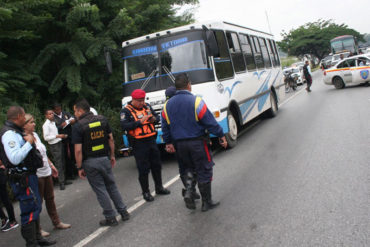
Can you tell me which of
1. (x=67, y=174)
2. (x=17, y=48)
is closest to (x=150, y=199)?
(x=67, y=174)

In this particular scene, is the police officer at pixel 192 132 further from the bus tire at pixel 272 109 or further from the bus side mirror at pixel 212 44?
the bus tire at pixel 272 109

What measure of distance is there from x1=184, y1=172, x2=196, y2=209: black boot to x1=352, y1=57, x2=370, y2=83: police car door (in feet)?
52.2

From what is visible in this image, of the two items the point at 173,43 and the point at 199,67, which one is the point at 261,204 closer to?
the point at 199,67

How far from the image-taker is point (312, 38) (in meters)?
70.1

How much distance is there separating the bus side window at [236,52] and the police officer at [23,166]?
632 cm

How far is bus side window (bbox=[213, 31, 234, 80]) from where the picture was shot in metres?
8.66

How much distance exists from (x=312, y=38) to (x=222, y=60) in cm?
6694

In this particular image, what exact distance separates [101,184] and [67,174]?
4.08 m

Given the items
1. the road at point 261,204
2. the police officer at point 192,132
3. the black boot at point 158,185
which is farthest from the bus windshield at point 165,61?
the police officer at point 192,132

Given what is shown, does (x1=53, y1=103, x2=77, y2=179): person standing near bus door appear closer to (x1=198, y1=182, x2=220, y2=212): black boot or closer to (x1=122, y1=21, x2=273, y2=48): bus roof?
(x1=122, y1=21, x2=273, y2=48): bus roof

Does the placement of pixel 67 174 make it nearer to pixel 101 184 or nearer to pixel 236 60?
pixel 101 184

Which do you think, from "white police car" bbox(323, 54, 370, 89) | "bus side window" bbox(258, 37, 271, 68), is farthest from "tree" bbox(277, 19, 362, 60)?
"bus side window" bbox(258, 37, 271, 68)

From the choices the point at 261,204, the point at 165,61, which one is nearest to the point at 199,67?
the point at 165,61

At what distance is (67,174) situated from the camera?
347 inches
